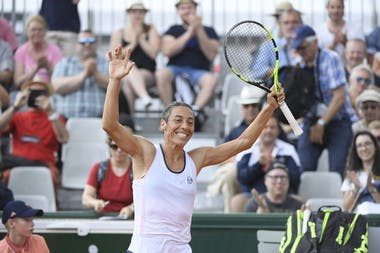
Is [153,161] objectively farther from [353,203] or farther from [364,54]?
[364,54]

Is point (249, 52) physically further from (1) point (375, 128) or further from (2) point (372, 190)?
(1) point (375, 128)

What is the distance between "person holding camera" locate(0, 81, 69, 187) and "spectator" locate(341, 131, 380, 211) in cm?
309

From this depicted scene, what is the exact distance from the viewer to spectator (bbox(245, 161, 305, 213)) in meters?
10.4

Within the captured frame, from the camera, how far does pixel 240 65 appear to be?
838cm

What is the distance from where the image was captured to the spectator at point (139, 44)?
13.0m

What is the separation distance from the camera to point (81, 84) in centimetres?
1276

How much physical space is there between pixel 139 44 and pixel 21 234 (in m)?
4.70

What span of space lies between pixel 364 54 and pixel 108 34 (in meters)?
3.46

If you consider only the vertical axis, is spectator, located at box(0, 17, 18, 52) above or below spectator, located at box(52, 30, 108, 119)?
above

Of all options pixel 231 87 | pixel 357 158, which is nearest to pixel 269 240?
pixel 357 158

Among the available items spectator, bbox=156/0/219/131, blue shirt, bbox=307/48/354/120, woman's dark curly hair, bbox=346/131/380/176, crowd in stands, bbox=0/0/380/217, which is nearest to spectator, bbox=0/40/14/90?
crowd in stands, bbox=0/0/380/217

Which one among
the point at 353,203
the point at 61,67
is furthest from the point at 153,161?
the point at 61,67

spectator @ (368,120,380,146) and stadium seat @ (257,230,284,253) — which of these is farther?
spectator @ (368,120,380,146)

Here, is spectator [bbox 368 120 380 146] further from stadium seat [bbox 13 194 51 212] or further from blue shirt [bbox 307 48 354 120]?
stadium seat [bbox 13 194 51 212]
